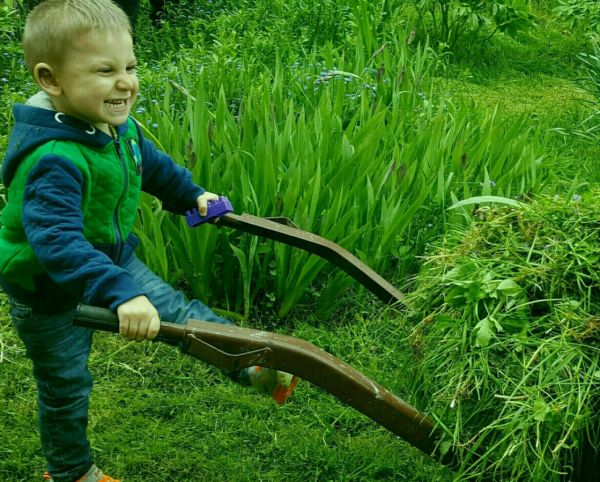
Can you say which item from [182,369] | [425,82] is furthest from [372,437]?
[425,82]

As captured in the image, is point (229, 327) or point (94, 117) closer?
point (229, 327)

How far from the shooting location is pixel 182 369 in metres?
3.01

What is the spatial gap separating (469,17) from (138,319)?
501cm

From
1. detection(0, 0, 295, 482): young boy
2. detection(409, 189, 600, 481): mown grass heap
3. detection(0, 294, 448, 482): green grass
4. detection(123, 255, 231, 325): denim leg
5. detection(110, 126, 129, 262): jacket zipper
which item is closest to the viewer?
detection(409, 189, 600, 481): mown grass heap

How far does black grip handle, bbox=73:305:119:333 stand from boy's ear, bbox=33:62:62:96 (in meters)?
0.54

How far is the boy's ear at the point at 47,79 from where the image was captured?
1.98 m

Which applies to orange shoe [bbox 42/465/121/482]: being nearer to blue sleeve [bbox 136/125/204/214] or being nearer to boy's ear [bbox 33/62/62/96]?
blue sleeve [bbox 136/125/204/214]

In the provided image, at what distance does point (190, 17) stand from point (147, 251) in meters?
3.08

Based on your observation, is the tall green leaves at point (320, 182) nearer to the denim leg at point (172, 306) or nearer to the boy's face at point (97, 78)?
the denim leg at point (172, 306)

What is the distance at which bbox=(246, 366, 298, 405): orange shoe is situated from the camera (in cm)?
211

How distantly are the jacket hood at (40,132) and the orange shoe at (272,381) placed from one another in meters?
0.65

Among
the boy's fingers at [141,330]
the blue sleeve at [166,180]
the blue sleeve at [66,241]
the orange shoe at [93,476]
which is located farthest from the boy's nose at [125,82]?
the orange shoe at [93,476]

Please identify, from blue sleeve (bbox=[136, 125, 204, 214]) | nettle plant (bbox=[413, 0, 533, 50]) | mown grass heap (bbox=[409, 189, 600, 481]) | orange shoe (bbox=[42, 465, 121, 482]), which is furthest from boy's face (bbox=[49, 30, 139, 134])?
nettle plant (bbox=[413, 0, 533, 50])

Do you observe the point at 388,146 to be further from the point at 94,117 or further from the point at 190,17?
the point at 190,17
